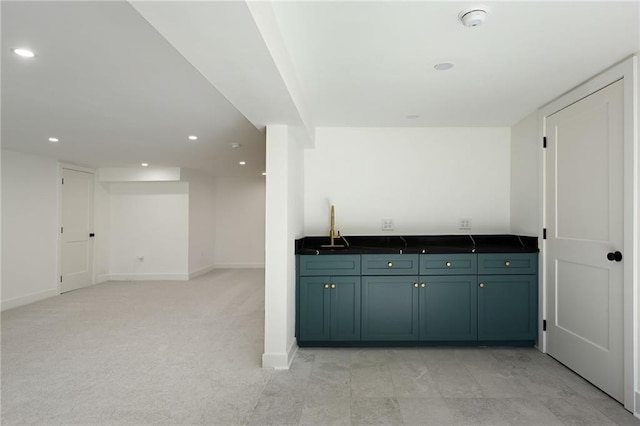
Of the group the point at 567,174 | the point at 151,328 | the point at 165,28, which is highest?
the point at 165,28

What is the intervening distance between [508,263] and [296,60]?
2594 mm

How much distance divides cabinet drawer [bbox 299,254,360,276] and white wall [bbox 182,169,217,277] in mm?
4477

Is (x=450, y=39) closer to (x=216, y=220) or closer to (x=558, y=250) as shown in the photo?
(x=558, y=250)

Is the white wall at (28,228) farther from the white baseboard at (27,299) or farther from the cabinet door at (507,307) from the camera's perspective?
the cabinet door at (507,307)

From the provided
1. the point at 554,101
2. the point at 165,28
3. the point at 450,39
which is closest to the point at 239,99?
the point at 165,28

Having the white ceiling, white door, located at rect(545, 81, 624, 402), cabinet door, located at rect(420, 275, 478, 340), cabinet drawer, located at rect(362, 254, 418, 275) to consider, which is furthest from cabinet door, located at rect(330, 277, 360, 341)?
white door, located at rect(545, 81, 624, 402)

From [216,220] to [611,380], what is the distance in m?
7.56

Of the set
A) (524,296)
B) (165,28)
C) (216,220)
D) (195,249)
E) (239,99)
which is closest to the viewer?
(165,28)

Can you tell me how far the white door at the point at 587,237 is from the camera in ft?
7.80

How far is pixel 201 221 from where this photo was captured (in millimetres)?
7711

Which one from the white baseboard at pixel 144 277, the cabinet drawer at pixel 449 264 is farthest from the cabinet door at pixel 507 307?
the white baseboard at pixel 144 277

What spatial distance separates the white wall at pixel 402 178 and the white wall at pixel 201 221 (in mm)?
4022

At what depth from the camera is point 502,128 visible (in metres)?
3.89

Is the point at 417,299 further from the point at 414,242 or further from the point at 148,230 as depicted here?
the point at 148,230
